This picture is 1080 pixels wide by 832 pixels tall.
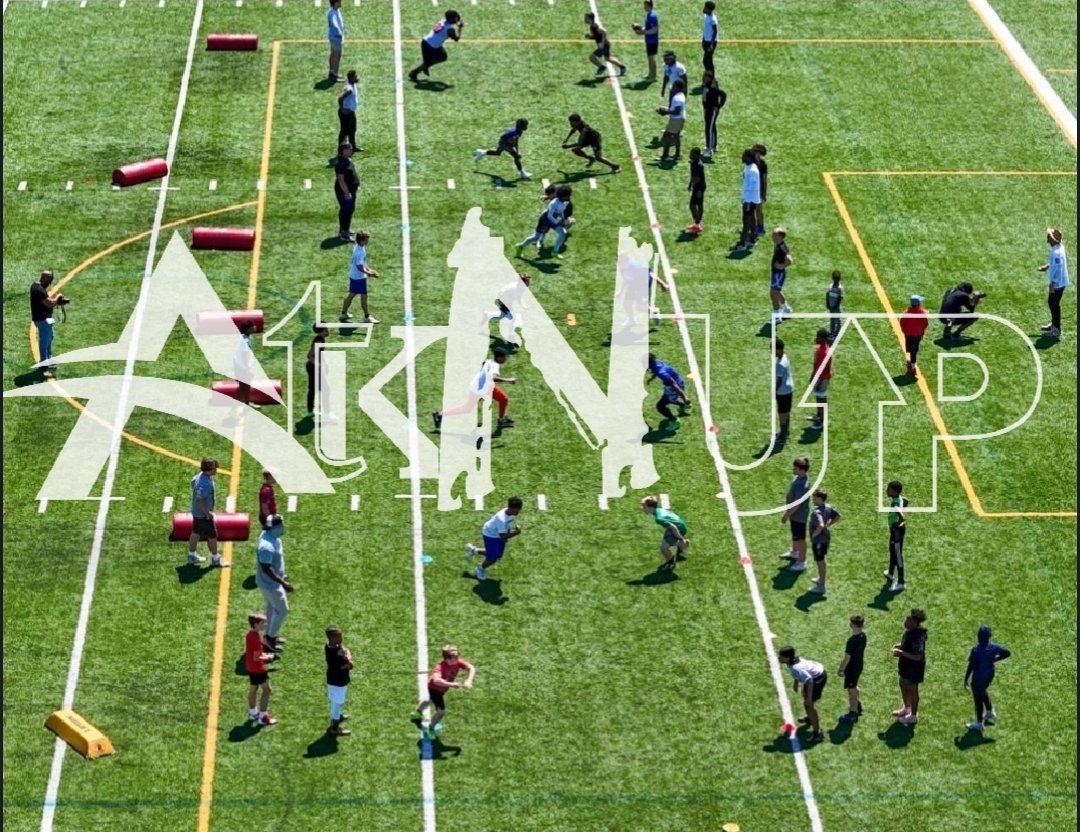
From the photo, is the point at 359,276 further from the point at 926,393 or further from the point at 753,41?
the point at 753,41

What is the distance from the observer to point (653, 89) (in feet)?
179

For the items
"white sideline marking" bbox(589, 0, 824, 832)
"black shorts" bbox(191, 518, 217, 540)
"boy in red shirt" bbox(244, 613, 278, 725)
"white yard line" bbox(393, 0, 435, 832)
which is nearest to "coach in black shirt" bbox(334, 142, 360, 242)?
"white yard line" bbox(393, 0, 435, 832)

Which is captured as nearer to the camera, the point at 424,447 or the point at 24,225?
the point at 424,447

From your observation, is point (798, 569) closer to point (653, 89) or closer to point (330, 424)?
point (330, 424)

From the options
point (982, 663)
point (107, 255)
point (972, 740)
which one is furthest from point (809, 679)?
point (107, 255)

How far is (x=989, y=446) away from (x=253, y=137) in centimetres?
1784

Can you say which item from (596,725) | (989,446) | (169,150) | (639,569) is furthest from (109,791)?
(169,150)

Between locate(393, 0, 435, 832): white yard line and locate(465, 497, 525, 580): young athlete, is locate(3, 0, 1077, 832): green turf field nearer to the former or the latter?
locate(393, 0, 435, 832): white yard line

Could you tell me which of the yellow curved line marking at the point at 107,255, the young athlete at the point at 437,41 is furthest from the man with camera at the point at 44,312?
the young athlete at the point at 437,41

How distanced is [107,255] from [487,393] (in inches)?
384

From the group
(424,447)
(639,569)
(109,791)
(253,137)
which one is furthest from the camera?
(253,137)

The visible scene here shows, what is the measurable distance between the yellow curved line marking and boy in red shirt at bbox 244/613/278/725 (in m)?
6.60

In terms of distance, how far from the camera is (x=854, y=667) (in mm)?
34781

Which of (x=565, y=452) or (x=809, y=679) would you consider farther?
(x=565, y=452)
